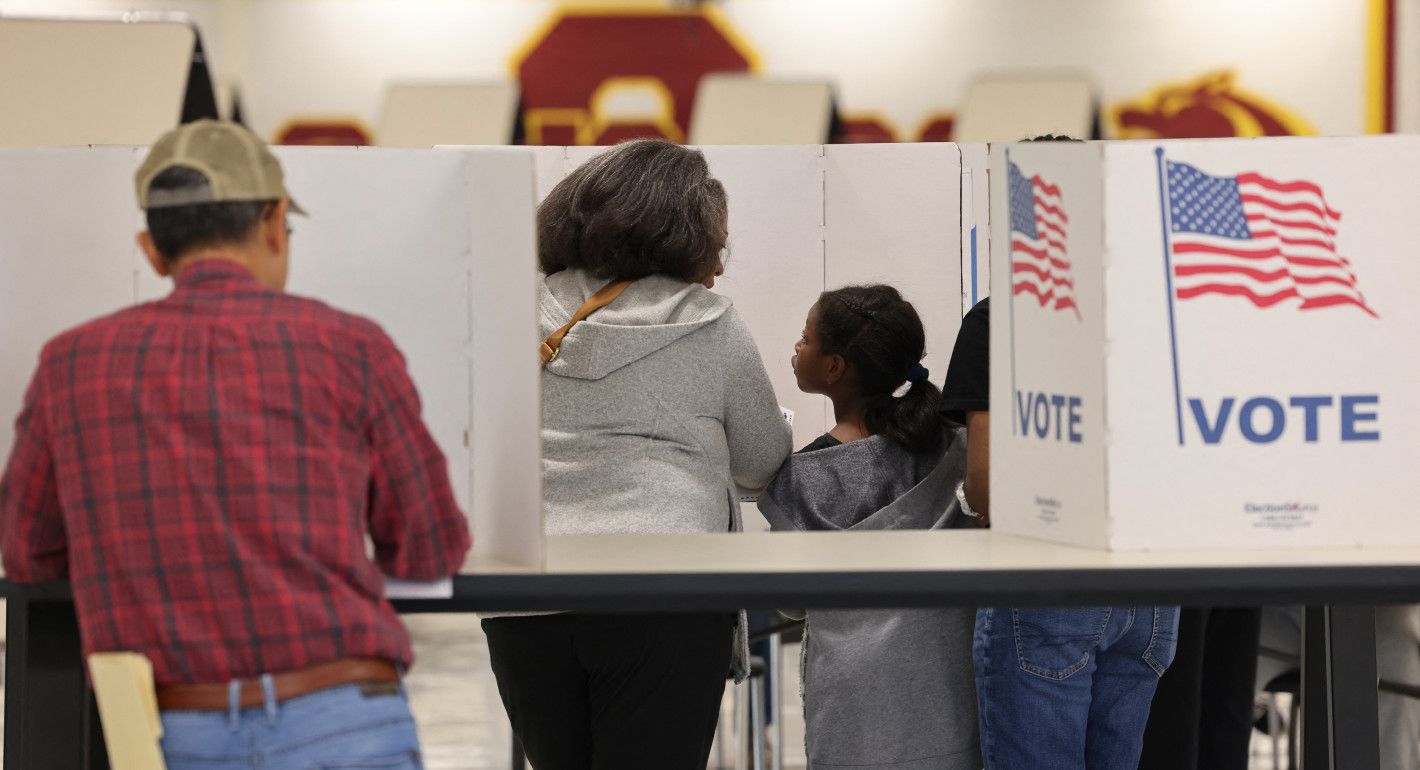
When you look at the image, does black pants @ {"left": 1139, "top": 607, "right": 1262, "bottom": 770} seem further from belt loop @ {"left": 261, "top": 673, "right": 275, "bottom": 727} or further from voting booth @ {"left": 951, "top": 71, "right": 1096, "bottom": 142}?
voting booth @ {"left": 951, "top": 71, "right": 1096, "bottom": 142}

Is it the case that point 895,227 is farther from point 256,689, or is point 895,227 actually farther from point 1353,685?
point 256,689

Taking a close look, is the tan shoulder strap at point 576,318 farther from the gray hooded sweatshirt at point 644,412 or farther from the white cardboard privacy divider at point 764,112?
the white cardboard privacy divider at point 764,112

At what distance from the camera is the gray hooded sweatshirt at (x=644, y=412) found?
207cm

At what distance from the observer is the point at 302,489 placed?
1438 mm

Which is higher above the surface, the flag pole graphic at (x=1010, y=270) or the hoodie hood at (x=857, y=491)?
the flag pole graphic at (x=1010, y=270)

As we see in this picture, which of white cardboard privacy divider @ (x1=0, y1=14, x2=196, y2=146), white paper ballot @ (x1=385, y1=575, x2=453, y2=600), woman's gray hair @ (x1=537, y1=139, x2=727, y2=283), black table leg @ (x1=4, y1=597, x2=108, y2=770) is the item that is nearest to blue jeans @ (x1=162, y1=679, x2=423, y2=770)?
white paper ballot @ (x1=385, y1=575, x2=453, y2=600)

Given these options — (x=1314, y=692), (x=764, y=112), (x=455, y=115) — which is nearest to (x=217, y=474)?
(x=1314, y=692)

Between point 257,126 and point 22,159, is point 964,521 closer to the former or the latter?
point 22,159

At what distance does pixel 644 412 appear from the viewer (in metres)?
2.07

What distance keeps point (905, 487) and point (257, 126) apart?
6.04 meters

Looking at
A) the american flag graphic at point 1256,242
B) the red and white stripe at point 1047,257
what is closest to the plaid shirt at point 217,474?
the red and white stripe at point 1047,257

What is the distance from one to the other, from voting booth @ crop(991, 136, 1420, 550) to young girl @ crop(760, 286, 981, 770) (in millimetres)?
408

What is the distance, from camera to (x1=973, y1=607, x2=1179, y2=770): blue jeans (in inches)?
83.0

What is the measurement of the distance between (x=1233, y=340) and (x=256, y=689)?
3.80 feet
